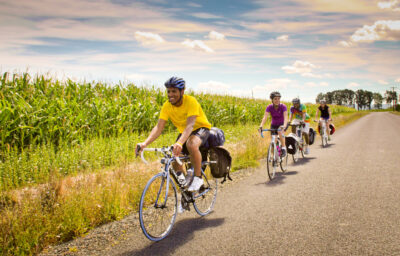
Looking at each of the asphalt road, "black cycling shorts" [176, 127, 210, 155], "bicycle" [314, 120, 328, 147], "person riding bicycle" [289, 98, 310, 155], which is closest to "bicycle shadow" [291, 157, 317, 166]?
"person riding bicycle" [289, 98, 310, 155]

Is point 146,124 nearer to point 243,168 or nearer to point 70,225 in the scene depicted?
point 243,168

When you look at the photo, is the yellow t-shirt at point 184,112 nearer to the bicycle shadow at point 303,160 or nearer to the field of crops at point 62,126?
→ the field of crops at point 62,126

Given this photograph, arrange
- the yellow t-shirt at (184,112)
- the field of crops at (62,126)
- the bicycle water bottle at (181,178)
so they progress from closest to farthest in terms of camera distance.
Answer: the yellow t-shirt at (184,112) → the bicycle water bottle at (181,178) → the field of crops at (62,126)

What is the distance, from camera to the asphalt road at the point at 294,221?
376 centimetres

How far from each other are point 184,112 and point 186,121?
0.49 feet

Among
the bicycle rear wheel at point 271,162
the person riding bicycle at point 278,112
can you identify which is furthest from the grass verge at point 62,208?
the person riding bicycle at point 278,112

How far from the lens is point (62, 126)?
8930mm

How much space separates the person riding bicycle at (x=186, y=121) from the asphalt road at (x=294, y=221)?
88cm

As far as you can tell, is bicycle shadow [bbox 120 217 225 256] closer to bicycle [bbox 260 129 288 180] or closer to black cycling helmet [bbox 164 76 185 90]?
black cycling helmet [bbox 164 76 185 90]

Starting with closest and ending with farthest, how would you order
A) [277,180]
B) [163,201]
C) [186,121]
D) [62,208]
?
[163,201]
[62,208]
[186,121]
[277,180]

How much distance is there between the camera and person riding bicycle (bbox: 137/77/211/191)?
420cm

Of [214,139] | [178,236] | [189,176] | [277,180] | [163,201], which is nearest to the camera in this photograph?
[163,201]

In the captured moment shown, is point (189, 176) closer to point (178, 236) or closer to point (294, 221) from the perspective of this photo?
point (178, 236)

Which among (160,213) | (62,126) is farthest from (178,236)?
(62,126)
